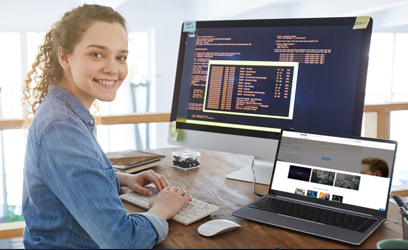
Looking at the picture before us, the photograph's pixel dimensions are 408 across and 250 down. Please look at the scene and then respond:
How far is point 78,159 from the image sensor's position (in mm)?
754

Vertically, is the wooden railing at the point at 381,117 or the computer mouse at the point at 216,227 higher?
the wooden railing at the point at 381,117

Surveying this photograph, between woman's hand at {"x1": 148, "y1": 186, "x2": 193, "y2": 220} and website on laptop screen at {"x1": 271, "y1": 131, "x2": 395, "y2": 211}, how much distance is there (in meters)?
0.26

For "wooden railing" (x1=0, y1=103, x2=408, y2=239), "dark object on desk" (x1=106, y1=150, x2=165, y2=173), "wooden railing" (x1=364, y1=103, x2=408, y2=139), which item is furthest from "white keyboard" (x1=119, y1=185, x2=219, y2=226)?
"wooden railing" (x1=364, y1=103, x2=408, y2=139)

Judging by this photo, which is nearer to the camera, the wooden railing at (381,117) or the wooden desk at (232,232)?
the wooden desk at (232,232)

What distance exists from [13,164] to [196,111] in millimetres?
3861

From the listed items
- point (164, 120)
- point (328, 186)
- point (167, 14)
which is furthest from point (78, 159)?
point (167, 14)

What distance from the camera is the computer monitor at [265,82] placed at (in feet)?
3.80

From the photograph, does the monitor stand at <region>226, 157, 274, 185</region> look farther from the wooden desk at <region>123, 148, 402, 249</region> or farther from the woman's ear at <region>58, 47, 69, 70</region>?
the woman's ear at <region>58, 47, 69, 70</region>

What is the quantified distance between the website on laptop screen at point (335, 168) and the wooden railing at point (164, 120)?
3.09 feet

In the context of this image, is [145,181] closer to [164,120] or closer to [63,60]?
[63,60]

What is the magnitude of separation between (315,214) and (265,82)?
50cm

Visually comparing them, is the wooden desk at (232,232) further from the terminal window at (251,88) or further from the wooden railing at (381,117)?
the wooden railing at (381,117)

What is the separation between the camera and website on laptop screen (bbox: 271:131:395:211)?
934 mm

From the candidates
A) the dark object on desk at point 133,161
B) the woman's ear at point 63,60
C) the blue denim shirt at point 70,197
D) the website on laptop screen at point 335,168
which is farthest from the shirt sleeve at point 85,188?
the dark object on desk at point 133,161
